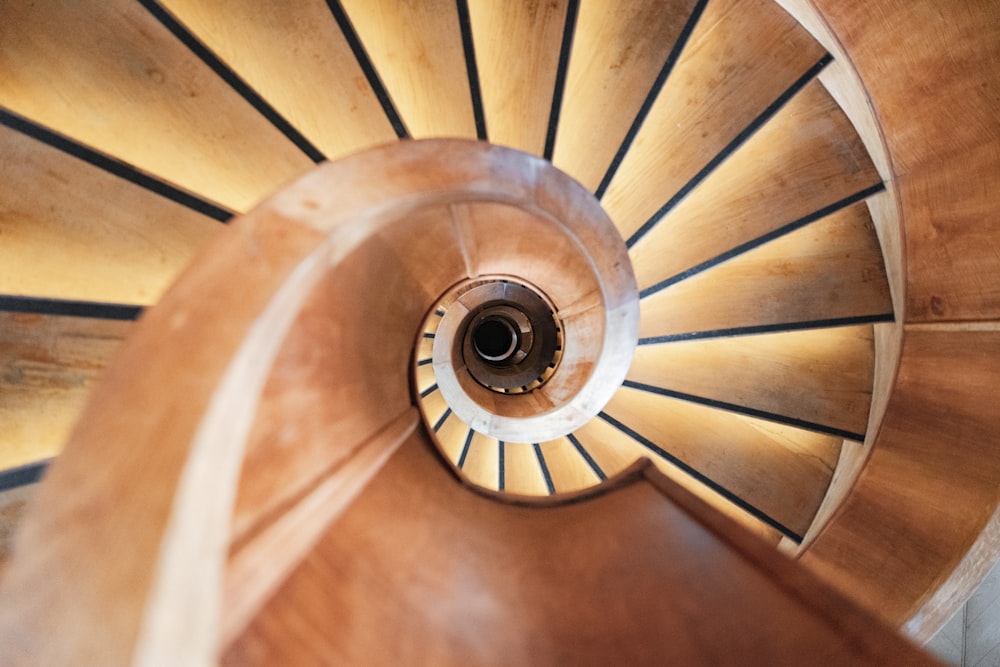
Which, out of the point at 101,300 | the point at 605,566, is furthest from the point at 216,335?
the point at 101,300

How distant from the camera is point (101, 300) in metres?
1.97

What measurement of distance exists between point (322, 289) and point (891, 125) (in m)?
2.25

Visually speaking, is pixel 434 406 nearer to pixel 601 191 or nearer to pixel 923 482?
pixel 601 191

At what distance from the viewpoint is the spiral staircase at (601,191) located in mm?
1773

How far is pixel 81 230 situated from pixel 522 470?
3939mm

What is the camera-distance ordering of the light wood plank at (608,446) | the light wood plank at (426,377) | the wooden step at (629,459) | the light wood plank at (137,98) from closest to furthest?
the light wood plank at (137,98) → the wooden step at (629,459) → the light wood plank at (608,446) → the light wood plank at (426,377)

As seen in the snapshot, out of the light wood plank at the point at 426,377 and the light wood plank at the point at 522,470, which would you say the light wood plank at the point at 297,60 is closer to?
the light wood plank at the point at 426,377

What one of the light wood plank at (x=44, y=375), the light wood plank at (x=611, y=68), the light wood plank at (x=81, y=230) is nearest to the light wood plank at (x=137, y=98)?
the light wood plank at (x=81, y=230)

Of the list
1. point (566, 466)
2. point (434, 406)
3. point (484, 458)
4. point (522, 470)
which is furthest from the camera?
point (434, 406)

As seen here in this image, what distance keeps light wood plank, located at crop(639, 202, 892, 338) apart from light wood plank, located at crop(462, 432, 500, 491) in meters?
2.51

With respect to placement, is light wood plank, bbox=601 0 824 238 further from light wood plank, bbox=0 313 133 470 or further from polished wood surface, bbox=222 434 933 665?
light wood plank, bbox=0 313 133 470

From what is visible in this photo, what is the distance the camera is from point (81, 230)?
1895 mm

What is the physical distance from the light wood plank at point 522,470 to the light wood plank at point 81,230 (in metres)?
3.47

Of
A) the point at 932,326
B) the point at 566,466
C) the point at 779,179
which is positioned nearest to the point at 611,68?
the point at 779,179
